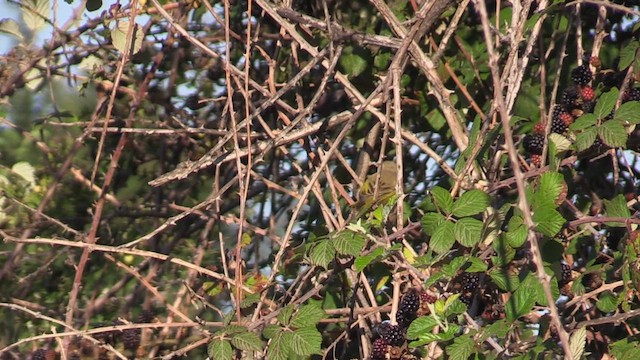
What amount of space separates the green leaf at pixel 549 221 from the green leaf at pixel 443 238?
167mm

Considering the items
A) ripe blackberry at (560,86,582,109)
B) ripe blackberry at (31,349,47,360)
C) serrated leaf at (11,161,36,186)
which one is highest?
serrated leaf at (11,161,36,186)

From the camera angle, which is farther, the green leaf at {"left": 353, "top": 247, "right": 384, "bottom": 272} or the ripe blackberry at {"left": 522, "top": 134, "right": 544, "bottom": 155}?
the ripe blackberry at {"left": 522, "top": 134, "right": 544, "bottom": 155}

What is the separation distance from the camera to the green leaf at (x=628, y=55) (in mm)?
2236

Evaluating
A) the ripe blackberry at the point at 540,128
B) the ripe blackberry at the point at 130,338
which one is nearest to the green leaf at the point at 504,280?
the ripe blackberry at the point at 540,128

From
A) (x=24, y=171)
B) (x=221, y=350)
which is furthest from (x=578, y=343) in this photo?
(x=24, y=171)

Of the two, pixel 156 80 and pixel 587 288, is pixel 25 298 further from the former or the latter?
pixel 587 288

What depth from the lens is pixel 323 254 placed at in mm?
1955

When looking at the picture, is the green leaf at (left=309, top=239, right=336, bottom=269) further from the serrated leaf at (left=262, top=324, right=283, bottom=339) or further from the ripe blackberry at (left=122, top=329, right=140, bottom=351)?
the ripe blackberry at (left=122, top=329, right=140, bottom=351)

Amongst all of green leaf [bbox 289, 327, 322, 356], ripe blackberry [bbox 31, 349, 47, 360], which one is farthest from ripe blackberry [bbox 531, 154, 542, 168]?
ripe blackberry [bbox 31, 349, 47, 360]

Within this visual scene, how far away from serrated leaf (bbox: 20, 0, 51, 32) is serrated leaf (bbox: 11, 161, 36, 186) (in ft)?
1.24

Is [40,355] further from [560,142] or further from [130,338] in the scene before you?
[560,142]

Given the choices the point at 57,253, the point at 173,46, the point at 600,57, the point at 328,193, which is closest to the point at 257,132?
the point at 328,193

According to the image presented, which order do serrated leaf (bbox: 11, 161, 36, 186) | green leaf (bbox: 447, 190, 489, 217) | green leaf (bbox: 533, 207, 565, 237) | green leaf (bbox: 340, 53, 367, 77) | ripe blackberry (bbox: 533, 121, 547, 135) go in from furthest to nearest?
1. serrated leaf (bbox: 11, 161, 36, 186)
2. green leaf (bbox: 340, 53, 367, 77)
3. ripe blackberry (bbox: 533, 121, 547, 135)
4. green leaf (bbox: 447, 190, 489, 217)
5. green leaf (bbox: 533, 207, 565, 237)

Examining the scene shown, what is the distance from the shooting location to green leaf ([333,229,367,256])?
1929 millimetres
